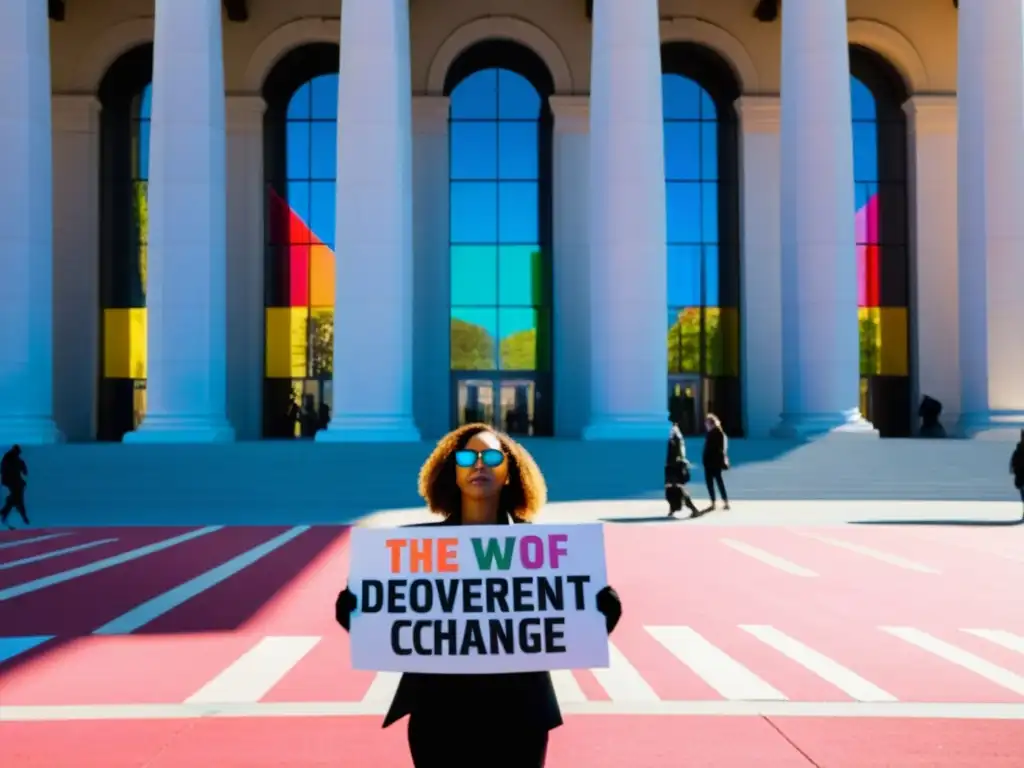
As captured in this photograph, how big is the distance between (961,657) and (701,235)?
3761 centimetres

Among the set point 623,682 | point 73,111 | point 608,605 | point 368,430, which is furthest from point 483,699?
point 73,111

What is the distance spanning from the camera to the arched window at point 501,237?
45188 millimetres

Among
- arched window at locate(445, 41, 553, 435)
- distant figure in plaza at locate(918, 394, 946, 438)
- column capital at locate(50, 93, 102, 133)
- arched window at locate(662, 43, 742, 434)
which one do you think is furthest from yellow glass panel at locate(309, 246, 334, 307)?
distant figure in plaza at locate(918, 394, 946, 438)

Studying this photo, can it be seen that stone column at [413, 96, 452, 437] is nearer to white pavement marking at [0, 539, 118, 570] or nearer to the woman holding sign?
white pavement marking at [0, 539, 118, 570]

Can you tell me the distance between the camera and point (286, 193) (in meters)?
45.1

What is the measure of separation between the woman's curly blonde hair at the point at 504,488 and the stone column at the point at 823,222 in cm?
3095

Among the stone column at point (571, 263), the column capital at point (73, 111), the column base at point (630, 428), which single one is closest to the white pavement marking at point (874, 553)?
the column base at point (630, 428)

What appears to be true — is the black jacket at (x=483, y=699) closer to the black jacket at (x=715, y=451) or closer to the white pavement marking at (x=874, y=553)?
the white pavement marking at (x=874, y=553)

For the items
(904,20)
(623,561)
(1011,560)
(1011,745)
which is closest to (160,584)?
Answer: (623,561)

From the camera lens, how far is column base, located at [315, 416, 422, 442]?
1257 inches

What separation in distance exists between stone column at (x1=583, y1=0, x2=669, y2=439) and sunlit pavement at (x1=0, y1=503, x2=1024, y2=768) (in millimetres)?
15982

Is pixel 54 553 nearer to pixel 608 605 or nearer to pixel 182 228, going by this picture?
pixel 608 605

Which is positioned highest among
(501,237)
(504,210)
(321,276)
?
(504,210)

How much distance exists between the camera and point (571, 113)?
43.9m
